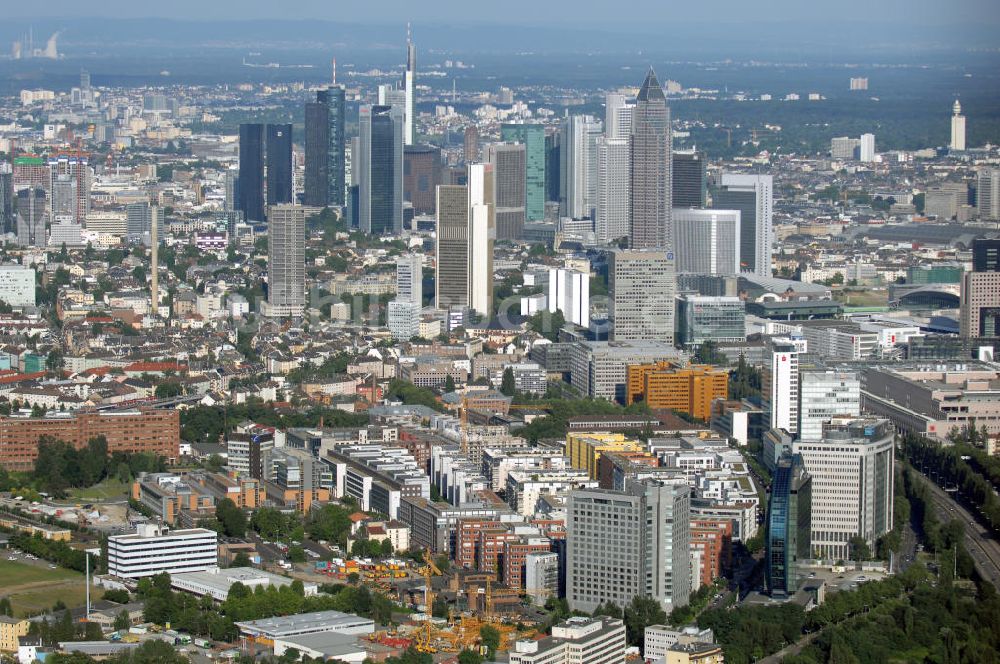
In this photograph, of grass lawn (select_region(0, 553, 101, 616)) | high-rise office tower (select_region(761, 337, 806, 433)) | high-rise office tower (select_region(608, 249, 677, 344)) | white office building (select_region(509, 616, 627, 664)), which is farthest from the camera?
high-rise office tower (select_region(608, 249, 677, 344))

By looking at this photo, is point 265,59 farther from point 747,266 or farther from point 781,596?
point 781,596

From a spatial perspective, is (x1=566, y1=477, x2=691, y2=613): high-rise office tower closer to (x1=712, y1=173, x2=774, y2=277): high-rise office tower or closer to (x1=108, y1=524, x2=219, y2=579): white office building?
(x1=108, y1=524, x2=219, y2=579): white office building

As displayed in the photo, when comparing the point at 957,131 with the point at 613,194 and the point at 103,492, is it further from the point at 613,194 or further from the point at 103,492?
the point at 613,194

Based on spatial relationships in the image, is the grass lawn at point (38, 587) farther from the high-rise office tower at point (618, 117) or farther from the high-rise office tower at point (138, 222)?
the high-rise office tower at point (618, 117)

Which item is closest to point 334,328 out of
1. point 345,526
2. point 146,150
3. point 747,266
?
point 747,266

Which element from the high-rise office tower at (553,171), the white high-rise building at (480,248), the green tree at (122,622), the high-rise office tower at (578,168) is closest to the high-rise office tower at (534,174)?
the high-rise office tower at (553,171)

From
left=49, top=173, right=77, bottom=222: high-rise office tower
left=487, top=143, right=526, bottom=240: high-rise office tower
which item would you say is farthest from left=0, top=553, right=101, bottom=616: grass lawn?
left=487, top=143, right=526, bottom=240: high-rise office tower
